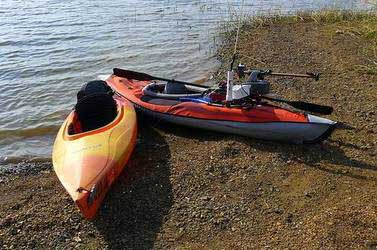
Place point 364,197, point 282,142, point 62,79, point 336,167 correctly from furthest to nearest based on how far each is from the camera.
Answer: point 62,79, point 282,142, point 336,167, point 364,197

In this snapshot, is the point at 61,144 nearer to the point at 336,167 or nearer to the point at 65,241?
the point at 65,241

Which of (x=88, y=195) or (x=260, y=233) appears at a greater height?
(x=88, y=195)

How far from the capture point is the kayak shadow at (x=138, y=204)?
193 inches

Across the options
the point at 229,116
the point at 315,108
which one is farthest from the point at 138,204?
the point at 315,108

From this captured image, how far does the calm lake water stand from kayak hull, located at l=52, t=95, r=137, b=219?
1.66 m

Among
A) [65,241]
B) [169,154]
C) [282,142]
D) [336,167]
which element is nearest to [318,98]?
[282,142]

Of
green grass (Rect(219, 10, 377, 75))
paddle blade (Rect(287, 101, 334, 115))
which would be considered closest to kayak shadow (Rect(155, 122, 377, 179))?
paddle blade (Rect(287, 101, 334, 115))

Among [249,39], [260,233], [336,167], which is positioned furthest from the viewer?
[249,39]

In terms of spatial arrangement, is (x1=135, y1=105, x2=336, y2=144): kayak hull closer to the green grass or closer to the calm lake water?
the calm lake water

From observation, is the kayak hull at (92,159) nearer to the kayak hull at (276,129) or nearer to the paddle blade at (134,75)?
the paddle blade at (134,75)

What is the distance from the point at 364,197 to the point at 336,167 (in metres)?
0.82

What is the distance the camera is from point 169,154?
22.5 feet

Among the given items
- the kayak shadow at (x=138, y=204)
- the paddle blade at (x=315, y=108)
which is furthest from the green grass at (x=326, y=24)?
the kayak shadow at (x=138, y=204)

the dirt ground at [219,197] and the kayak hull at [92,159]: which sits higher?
the kayak hull at [92,159]
